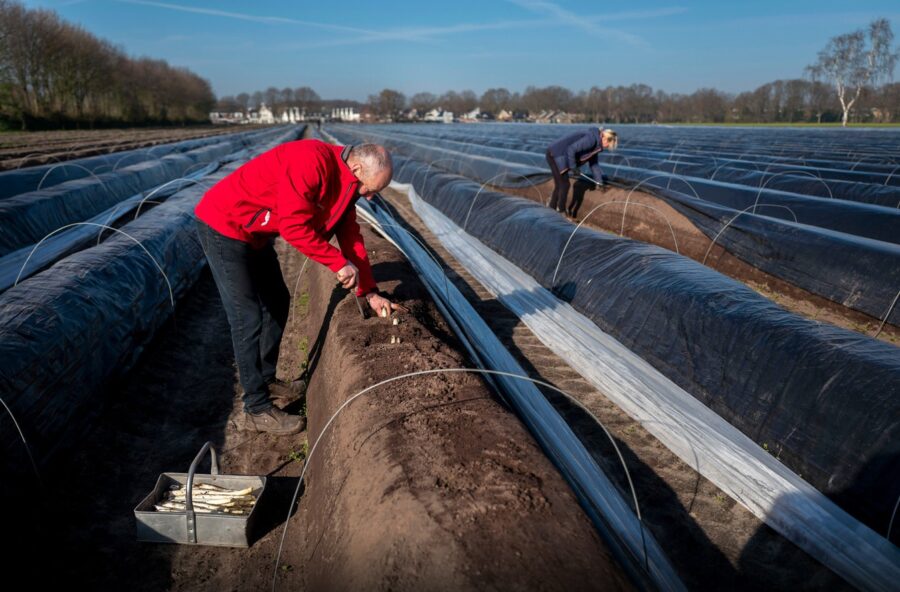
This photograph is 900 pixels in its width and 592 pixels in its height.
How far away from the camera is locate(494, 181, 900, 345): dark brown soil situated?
5980mm

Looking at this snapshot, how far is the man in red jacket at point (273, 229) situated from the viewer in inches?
117

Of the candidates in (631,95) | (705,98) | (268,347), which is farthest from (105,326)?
(631,95)

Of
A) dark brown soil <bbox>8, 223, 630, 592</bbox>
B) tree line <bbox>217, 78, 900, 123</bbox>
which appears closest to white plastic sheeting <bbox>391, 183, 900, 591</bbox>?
dark brown soil <bbox>8, 223, 630, 592</bbox>

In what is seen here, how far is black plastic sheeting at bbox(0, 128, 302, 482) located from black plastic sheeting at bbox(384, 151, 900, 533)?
167 inches

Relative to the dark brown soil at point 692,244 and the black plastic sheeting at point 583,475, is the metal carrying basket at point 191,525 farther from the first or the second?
the dark brown soil at point 692,244

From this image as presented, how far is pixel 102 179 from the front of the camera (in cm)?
1093

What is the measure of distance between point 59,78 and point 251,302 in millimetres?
47997

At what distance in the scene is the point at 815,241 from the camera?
6379mm

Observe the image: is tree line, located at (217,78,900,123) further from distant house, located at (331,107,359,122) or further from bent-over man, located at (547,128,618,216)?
bent-over man, located at (547,128,618,216)

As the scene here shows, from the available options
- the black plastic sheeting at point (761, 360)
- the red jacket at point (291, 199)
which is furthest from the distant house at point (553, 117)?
the red jacket at point (291, 199)

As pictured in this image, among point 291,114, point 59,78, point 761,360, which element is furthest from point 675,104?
point 291,114

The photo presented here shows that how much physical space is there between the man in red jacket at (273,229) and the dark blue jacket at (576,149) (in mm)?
6577

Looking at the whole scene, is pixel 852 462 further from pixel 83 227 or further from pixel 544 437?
pixel 83 227

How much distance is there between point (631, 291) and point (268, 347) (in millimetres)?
3380
